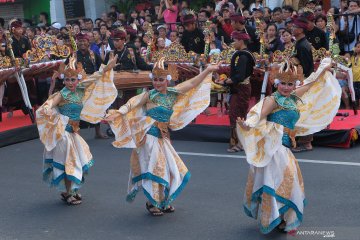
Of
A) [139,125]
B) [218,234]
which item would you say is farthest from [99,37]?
[218,234]

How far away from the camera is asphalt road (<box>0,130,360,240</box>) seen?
660 centimetres

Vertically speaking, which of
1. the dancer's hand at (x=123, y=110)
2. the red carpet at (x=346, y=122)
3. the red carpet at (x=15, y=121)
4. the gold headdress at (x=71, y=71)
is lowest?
the red carpet at (x=15, y=121)

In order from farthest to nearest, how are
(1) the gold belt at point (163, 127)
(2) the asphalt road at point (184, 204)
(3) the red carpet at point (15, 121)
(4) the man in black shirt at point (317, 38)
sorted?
1. (3) the red carpet at point (15, 121)
2. (4) the man in black shirt at point (317, 38)
3. (1) the gold belt at point (163, 127)
4. (2) the asphalt road at point (184, 204)

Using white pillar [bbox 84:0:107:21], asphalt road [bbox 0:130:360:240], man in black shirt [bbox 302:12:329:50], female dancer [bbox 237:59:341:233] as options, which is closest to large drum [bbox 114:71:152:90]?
asphalt road [bbox 0:130:360:240]

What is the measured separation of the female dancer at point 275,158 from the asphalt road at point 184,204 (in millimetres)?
272

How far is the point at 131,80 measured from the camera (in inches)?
459

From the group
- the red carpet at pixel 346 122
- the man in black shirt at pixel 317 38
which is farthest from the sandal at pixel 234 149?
the man in black shirt at pixel 317 38

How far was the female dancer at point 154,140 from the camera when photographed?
6957 mm

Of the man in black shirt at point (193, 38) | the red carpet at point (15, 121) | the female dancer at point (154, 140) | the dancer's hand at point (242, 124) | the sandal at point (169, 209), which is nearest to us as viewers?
the dancer's hand at point (242, 124)

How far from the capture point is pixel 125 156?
33.5 feet

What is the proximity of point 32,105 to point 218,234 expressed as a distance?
813 centimetres

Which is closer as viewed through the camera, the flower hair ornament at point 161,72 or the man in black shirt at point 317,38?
A: the flower hair ornament at point 161,72

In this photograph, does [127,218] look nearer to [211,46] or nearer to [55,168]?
[55,168]

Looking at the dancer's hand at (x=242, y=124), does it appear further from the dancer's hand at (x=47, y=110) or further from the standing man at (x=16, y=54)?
the standing man at (x=16, y=54)
